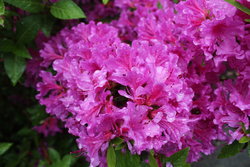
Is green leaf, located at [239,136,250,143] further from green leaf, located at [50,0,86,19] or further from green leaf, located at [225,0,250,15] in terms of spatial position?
green leaf, located at [50,0,86,19]

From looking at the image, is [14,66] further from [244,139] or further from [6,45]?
[244,139]

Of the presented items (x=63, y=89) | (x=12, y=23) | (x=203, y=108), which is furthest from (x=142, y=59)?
(x=12, y=23)

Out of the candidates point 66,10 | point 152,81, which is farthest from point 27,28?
point 152,81

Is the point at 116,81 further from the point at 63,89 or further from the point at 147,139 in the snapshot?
the point at 63,89

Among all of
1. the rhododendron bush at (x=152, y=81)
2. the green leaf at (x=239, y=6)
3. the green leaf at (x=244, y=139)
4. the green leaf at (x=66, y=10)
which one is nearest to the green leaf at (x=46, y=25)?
the rhododendron bush at (x=152, y=81)

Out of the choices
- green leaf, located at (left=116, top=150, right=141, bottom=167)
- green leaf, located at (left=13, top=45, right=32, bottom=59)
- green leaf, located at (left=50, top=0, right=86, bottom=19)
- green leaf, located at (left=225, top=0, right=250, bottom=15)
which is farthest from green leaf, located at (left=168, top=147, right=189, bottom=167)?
green leaf, located at (left=13, top=45, right=32, bottom=59)
